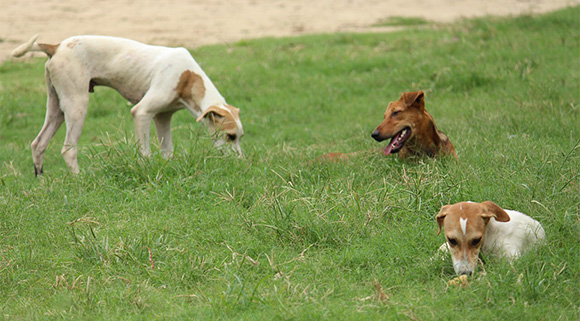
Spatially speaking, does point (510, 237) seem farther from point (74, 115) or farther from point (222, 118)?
point (74, 115)

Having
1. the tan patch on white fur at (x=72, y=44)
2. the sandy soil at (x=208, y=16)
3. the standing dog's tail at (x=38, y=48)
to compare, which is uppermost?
the tan patch on white fur at (x=72, y=44)

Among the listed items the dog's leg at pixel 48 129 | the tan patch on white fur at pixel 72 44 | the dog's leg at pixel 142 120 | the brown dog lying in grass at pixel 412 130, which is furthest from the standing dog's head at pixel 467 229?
the dog's leg at pixel 48 129

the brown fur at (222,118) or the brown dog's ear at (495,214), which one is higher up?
the brown dog's ear at (495,214)

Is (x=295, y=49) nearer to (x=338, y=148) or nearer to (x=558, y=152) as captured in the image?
(x=338, y=148)

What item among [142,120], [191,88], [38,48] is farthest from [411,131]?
[38,48]

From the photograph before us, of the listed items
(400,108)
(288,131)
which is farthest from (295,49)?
(400,108)

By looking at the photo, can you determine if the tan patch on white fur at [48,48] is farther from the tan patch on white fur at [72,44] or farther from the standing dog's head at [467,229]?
the standing dog's head at [467,229]

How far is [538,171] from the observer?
16.9 ft

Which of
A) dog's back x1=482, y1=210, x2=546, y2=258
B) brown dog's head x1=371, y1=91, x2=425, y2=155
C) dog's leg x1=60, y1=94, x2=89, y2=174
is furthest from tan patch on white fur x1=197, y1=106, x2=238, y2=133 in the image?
dog's back x1=482, y1=210, x2=546, y2=258

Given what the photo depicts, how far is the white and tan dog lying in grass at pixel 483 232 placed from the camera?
3.95 m

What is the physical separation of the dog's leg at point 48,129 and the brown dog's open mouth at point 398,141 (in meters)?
3.55

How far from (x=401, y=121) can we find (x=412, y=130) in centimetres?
12

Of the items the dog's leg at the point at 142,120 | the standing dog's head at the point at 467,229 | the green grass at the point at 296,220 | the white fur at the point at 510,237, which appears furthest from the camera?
the dog's leg at the point at 142,120

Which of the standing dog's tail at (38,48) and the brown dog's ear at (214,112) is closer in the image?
the brown dog's ear at (214,112)
